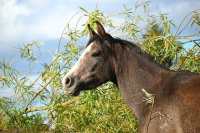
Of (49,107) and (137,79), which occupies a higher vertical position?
(137,79)

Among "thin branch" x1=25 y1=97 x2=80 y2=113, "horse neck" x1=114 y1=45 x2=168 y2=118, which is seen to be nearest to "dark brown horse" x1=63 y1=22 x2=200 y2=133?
"horse neck" x1=114 y1=45 x2=168 y2=118

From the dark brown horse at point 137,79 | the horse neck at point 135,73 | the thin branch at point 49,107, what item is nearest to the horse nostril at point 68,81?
the dark brown horse at point 137,79

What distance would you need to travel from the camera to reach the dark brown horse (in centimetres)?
670

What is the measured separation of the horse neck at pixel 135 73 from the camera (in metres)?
7.16

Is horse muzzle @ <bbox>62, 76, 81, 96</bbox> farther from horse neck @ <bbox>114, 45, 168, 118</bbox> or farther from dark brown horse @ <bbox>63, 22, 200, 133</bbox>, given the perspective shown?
horse neck @ <bbox>114, 45, 168, 118</bbox>

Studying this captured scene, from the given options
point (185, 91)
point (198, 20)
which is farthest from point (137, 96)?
point (198, 20)

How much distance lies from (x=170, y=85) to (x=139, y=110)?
56 centimetres

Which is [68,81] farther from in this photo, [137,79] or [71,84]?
[137,79]

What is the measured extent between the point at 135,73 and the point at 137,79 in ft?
0.28

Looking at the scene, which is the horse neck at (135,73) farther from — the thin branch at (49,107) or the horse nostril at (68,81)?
the thin branch at (49,107)

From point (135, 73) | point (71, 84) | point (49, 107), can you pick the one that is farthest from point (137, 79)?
point (49, 107)

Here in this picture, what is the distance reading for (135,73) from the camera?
288 inches

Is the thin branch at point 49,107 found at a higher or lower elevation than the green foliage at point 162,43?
lower

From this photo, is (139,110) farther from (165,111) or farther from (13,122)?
(13,122)
